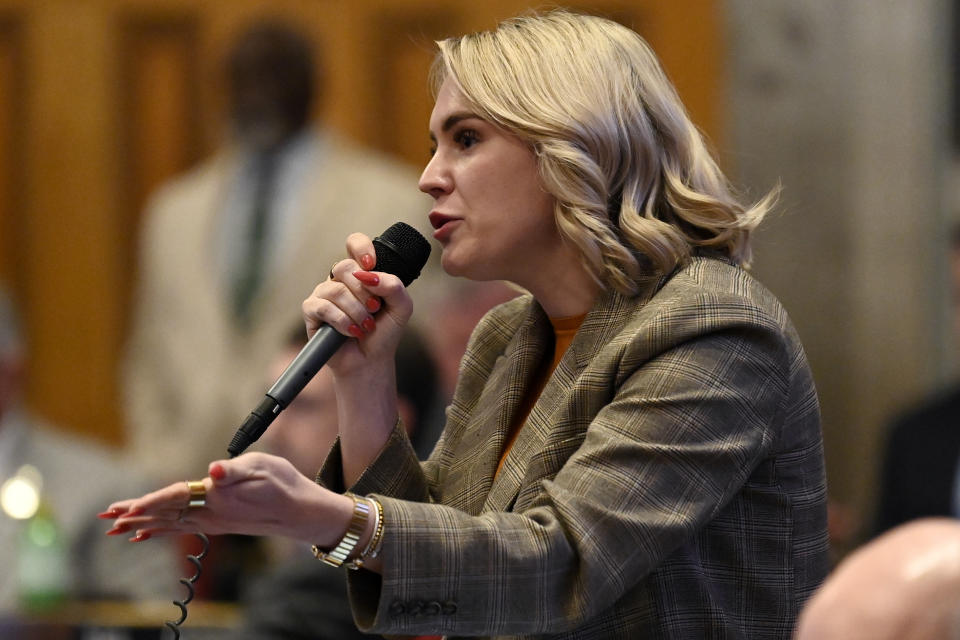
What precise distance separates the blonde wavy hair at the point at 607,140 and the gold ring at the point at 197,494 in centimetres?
57

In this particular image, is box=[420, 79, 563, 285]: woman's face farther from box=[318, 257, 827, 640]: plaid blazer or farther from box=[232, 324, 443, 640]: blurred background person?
box=[232, 324, 443, 640]: blurred background person

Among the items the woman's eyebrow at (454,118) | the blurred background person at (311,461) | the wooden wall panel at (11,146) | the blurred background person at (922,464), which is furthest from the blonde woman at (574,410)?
the wooden wall panel at (11,146)

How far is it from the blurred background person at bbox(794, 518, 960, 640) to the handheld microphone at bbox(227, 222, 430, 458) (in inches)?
31.2

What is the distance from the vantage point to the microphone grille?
1968 millimetres

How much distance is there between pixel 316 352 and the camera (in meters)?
1.87

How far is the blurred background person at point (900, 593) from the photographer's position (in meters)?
1.06

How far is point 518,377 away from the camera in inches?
80.6

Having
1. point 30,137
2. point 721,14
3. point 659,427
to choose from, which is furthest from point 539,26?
point 30,137

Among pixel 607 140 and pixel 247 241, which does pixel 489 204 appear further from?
pixel 247 241

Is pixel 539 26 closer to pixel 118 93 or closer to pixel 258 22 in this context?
pixel 258 22

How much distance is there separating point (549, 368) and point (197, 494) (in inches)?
24.6

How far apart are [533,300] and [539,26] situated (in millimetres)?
355

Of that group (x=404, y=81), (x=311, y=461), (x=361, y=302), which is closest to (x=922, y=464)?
(x=311, y=461)

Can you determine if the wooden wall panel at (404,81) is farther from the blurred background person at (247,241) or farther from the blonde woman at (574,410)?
the blonde woman at (574,410)
